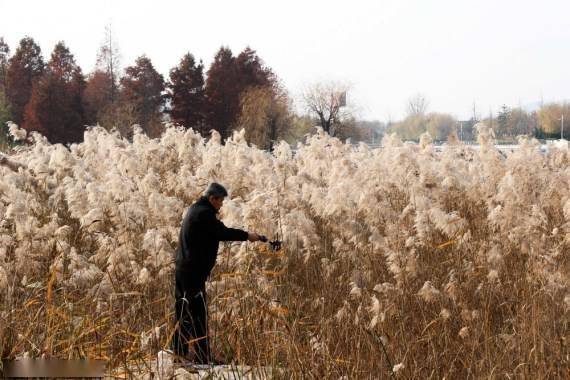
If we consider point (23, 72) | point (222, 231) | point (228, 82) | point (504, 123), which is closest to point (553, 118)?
point (504, 123)

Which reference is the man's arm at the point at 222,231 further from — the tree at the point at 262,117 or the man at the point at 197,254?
the tree at the point at 262,117

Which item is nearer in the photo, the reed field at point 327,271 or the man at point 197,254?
the reed field at point 327,271

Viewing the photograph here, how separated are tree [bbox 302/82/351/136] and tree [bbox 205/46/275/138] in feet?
10.5

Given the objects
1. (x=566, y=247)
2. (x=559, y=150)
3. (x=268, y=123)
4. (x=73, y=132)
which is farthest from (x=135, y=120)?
(x=566, y=247)

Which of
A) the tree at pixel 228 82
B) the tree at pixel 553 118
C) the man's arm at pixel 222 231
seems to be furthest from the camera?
the tree at pixel 553 118

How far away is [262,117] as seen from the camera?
4091 centimetres

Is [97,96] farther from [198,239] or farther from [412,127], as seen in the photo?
[412,127]

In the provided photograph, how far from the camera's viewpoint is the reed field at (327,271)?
5559 mm

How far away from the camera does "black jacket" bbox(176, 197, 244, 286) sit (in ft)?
19.9

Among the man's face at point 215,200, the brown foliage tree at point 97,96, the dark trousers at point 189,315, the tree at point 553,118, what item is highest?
the brown foliage tree at point 97,96

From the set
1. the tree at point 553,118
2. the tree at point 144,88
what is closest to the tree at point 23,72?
the tree at point 144,88

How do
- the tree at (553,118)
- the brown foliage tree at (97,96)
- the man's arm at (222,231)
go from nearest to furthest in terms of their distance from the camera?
1. the man's arm at (222,231)
2. the brown foliage tree at (97,96)
3. the tree at (553,118)

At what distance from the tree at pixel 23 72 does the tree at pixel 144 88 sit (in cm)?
562

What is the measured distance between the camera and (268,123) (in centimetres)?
4181
